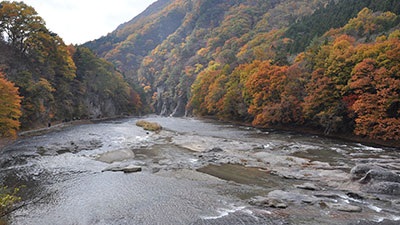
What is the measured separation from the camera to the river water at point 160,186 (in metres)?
9.78

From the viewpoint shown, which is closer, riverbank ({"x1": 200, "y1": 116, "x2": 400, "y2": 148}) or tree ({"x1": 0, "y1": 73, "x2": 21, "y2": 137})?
tree ({"x1": 0, "y1": 73, "x2": 21, "y2": 137})

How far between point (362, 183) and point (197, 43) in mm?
148089

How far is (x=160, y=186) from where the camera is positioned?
13781 mm

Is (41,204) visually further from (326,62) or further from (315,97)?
(326,62)

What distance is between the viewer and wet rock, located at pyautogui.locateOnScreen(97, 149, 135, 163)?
66.9 ft

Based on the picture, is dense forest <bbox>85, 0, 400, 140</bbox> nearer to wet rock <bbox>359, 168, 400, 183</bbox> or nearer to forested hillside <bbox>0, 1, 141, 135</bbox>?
→ wet rock <bbox>359, 168, 400, 183</bbox>

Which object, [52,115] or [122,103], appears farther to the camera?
[122,103]

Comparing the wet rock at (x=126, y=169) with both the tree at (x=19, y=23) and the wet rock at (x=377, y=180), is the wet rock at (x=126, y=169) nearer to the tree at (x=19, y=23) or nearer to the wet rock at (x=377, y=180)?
the wet rock at (x=377, y=180)

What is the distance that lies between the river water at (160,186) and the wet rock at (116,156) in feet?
1.57

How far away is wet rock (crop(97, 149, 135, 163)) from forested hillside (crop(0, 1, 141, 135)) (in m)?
13.0

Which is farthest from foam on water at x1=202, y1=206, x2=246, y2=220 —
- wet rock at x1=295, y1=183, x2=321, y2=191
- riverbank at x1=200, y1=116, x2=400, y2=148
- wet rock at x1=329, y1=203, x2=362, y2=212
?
riverbank at x1=200, y1=116, x2=400, y2=148

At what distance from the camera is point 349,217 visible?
933cm

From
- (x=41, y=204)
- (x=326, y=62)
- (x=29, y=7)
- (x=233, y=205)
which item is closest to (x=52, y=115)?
(x=29, y=7)

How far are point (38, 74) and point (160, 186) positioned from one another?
48.7 meters
